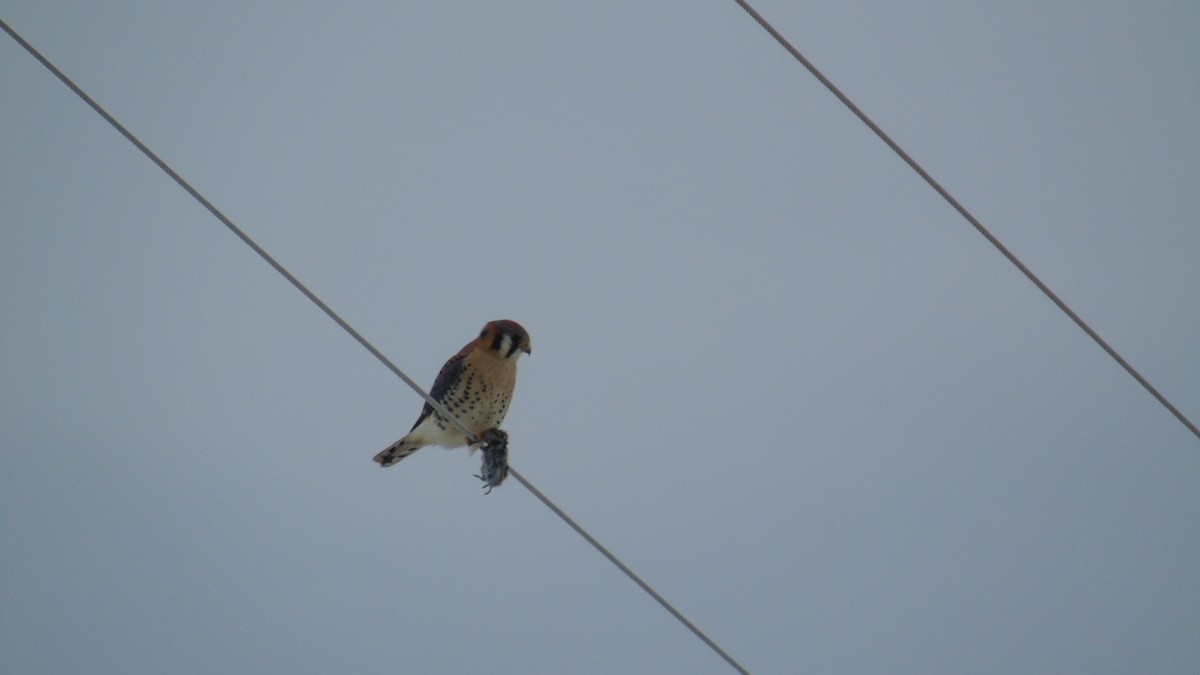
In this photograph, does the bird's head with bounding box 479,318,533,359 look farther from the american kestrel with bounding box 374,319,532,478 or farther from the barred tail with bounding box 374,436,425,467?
the barred tail with bounding box 374,436,425,467

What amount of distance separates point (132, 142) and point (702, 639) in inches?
99.9

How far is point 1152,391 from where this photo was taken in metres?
3.93

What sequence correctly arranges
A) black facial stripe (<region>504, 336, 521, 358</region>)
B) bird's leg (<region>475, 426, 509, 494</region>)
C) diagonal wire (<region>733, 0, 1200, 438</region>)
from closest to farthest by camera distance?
1. diagonal wire (<region>733, 0, 1200, 438</region>)
2. bird's leg (<region>475, 426, 509, 494</region>)
3. black facial stripe (<region>504, 336, 521, 358</region>)

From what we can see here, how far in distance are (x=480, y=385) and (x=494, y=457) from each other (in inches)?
22.0

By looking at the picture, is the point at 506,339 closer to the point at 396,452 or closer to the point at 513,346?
the point at 513,346

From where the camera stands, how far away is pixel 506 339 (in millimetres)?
7719

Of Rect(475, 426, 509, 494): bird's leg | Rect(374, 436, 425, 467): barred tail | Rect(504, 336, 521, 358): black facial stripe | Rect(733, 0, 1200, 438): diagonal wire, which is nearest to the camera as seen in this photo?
Rect(733, 0, 1200, 438): diagonal wire

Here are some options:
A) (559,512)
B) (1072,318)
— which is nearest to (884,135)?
(1072,318)

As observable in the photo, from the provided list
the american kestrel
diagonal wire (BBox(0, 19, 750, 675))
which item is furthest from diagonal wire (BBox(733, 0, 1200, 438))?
the american kestrel

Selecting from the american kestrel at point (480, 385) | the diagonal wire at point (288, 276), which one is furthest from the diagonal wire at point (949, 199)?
the american kestrel at point (480, 385)

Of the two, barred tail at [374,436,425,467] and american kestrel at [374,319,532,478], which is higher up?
american kestrel at [374,319,532,478]

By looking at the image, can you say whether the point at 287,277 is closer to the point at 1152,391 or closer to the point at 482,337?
the point at 1152,391

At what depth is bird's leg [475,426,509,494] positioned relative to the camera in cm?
705

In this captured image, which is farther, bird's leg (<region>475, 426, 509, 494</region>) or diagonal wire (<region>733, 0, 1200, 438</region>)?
bird's leg (<region>475, 426, 509, 494</region>)
